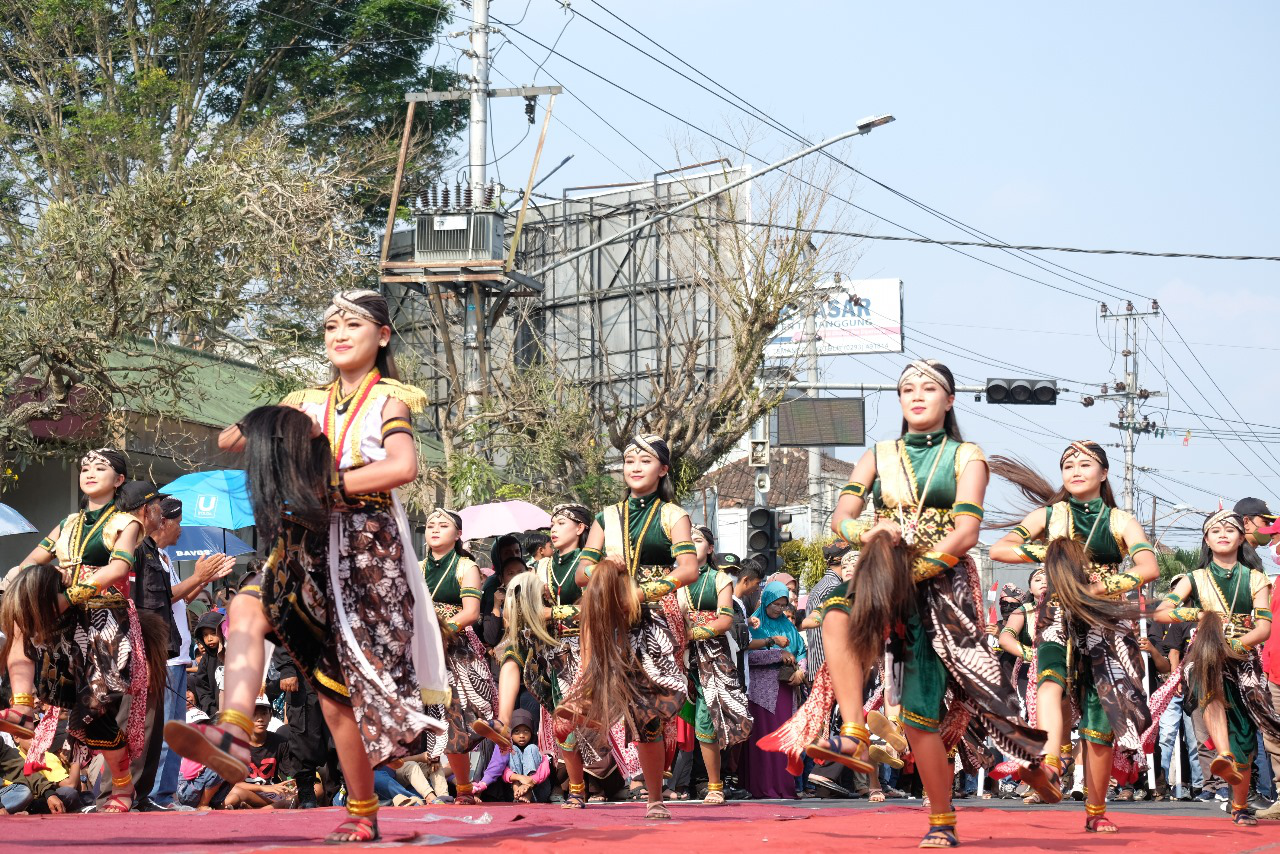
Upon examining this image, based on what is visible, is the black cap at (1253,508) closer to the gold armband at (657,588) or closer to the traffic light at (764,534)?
the gold armband at (657,588)

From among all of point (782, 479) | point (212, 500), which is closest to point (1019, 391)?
point (212, 500)

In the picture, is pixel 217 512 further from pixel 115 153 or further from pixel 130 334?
pixel 115 153

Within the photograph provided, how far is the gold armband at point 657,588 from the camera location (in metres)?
8.67

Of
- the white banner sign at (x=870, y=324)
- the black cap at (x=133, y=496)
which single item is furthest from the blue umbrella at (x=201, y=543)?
the white banner sign at (x=870, y=324)

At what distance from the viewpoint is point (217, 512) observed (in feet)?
Result: 50.2

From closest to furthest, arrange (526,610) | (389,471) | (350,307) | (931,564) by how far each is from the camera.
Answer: (389,471) < (350,307) < (931,564) < (526,610)

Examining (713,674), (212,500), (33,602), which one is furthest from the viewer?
(212,500)

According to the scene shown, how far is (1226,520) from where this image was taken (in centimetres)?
A: 987

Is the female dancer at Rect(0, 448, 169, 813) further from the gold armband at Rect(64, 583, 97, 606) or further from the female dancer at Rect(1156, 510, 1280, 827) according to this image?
the female dancer at Rect(1156, 510, 1280, 827)

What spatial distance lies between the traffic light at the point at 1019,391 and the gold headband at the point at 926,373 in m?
21.0

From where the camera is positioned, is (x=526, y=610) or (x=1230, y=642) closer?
(x=1230, y=642)

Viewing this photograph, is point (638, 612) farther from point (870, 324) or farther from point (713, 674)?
point (870, 324)

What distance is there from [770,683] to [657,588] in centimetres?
543

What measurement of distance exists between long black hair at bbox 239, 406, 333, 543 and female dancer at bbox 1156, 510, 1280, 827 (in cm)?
590
